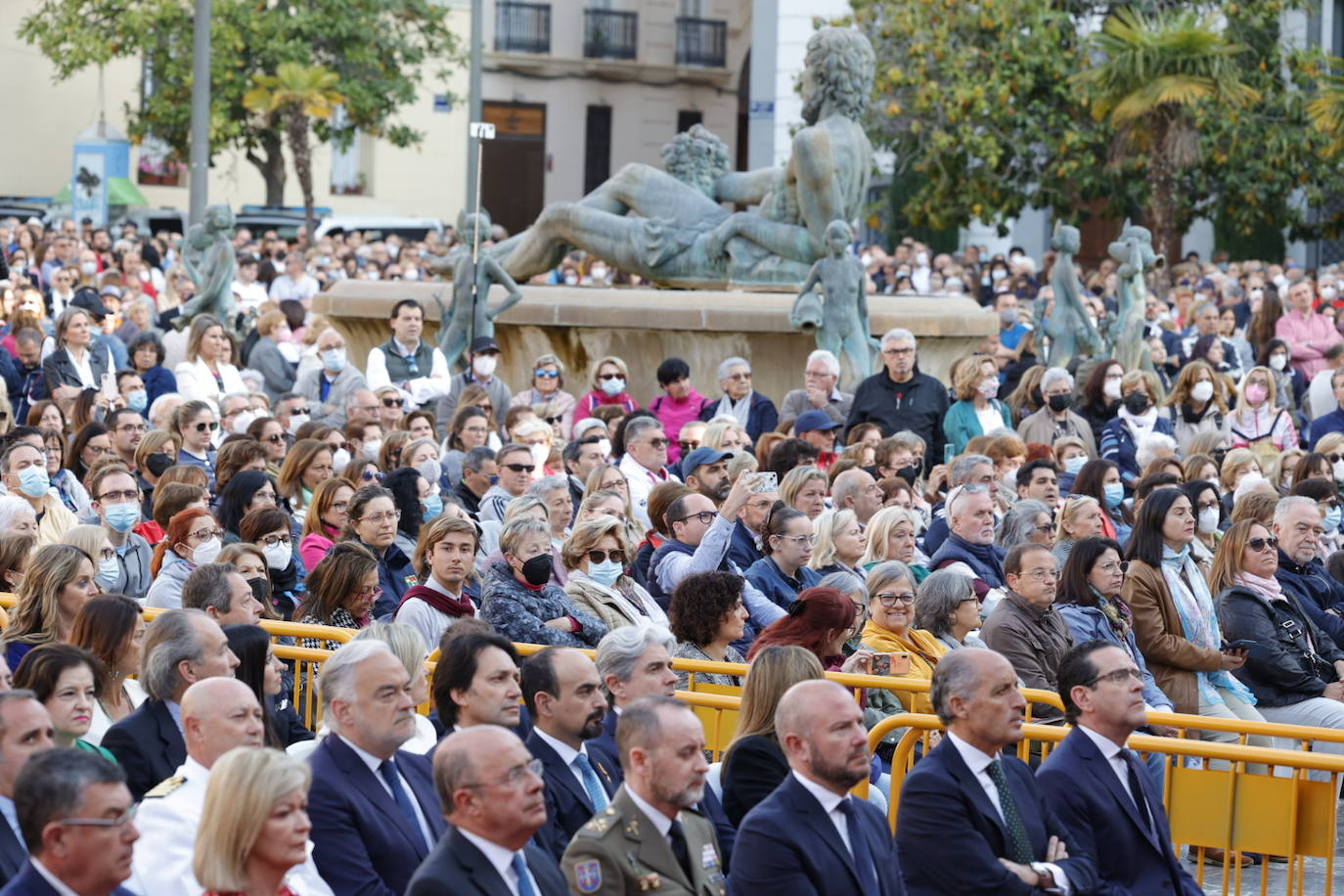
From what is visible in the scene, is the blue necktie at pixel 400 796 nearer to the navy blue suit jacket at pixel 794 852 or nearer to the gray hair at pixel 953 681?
the navy blue suit jacket at pixel 794 852

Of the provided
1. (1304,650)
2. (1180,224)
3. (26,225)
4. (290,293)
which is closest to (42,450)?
(1304,650)

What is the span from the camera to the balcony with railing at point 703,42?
172 feet

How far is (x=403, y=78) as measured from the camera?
1674 inches

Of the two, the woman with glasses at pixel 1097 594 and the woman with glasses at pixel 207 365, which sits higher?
the woman with glasses at pixel 207 365

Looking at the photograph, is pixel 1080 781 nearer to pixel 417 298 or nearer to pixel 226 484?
pixel 226 484

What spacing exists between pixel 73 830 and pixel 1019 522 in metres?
6.61

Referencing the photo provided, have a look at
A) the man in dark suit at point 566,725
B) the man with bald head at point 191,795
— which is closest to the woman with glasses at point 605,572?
the man in dark suit at point 566,725

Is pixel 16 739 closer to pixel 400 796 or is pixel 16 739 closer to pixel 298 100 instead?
pixel 400 796

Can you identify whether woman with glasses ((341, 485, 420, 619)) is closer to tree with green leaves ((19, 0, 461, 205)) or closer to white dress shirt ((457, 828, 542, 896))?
white dress shirt ((457, 828, 542, 896))

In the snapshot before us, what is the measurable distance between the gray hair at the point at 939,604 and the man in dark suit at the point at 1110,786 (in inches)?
84.7

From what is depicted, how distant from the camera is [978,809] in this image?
21.3 ft

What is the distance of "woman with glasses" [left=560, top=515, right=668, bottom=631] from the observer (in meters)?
9.49

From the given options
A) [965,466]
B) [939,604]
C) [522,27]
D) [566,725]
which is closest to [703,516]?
[939,604]

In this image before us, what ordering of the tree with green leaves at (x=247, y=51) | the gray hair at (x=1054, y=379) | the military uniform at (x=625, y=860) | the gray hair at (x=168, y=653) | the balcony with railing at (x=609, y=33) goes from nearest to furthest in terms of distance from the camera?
1. the military uniform at (x=625, y=860)
2. the gray hair at (x=168, y=653)
3. the gray hair at (x=1054, y=379)
4. the tree with green leaves at (x=247, y=51)
5. the balcony with railing at (x=609, y=33)
